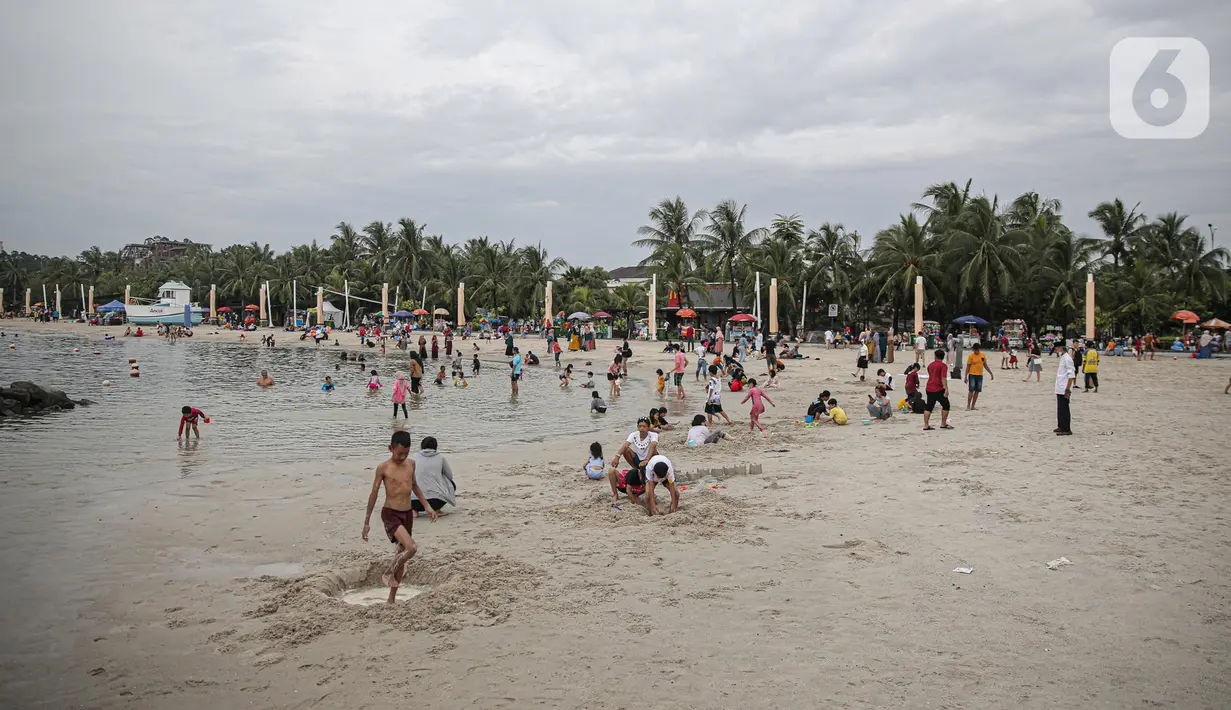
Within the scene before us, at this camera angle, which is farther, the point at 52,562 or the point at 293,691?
the point at 52,562

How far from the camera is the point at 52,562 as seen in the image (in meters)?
7.66

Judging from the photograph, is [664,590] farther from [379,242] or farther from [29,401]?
[379,242]

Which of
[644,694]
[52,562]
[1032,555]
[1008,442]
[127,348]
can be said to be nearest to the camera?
[644,694]

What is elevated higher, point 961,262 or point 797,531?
point 961,262

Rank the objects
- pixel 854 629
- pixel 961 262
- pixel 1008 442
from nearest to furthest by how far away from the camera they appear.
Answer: pixel 854 629
pixel 1008 442
pixel 961 262

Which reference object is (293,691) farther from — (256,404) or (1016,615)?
(256,404)

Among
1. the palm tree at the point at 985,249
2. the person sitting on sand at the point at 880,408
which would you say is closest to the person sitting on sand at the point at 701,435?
the person sitting on sand at the point at 880,408

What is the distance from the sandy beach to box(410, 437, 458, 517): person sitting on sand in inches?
11.4

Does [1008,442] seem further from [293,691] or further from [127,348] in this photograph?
[127,348]

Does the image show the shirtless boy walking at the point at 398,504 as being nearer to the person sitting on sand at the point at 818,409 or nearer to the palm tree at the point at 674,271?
the person sitting on sand at the point at 818,409

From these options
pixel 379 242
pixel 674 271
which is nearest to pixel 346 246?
pixel 379 242

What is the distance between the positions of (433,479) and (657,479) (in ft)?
8.17

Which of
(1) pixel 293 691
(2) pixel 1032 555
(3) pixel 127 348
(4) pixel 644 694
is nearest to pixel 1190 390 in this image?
(2) pixel 1032 555

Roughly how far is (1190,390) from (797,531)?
17.6 metres
